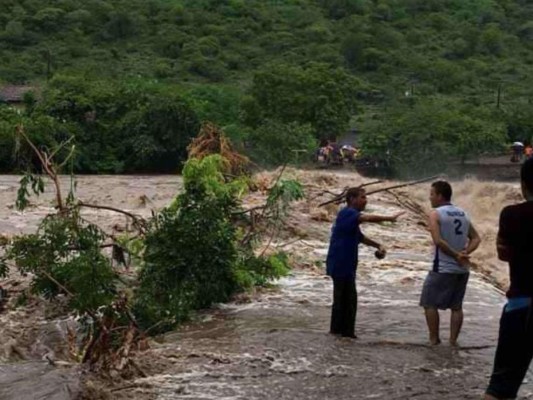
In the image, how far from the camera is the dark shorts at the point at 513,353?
6184 millimetres

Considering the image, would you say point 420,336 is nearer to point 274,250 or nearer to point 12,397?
point 12,397

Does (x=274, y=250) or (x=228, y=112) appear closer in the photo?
(x=274, y=250)

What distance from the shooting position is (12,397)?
338 inches

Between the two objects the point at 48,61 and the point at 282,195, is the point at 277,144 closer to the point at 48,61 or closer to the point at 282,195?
the point at 282,195

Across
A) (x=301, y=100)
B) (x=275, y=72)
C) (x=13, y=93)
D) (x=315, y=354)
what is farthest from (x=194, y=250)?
(x=13, y=93)

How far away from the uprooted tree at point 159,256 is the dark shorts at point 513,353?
16.8 feet

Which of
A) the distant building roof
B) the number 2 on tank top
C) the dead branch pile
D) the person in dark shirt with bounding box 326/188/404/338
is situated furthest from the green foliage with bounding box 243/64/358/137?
the number 2 on tank top

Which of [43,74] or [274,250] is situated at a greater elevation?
[43,74]

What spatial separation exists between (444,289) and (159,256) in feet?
15.4

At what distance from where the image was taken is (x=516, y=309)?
20.4ft

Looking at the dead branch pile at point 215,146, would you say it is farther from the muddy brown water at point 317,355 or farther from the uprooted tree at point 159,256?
the muddy brown water at point 317,355

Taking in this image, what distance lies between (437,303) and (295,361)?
1459 millimetres

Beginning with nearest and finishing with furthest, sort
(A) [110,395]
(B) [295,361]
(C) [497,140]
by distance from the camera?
(A) [110,395] → (B) [295,361] → (C) [497,140]

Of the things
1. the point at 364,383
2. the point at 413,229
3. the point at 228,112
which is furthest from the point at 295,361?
the point at 228,112
